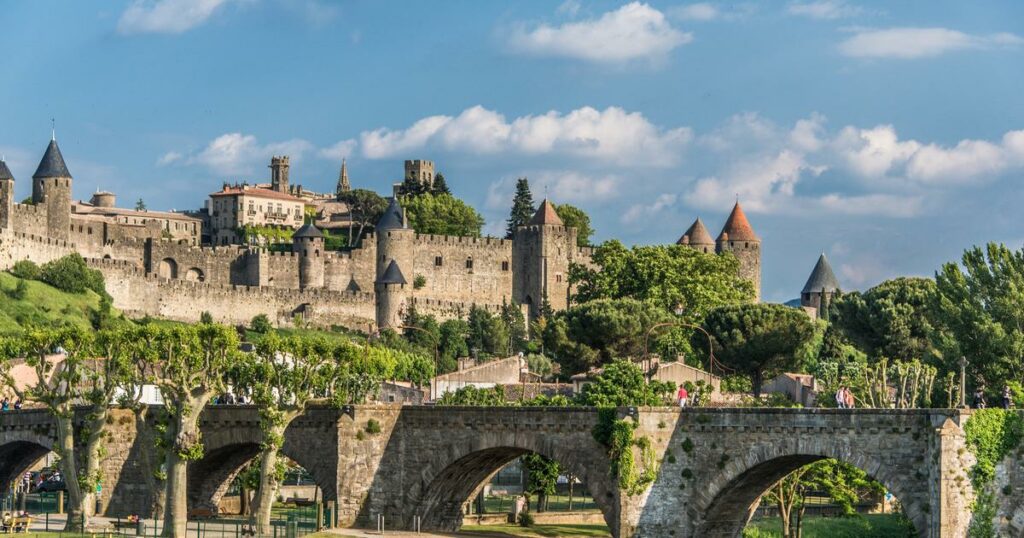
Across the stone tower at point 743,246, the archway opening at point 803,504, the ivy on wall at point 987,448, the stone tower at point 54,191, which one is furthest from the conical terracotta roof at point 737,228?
the ivy on wall at point 987,448

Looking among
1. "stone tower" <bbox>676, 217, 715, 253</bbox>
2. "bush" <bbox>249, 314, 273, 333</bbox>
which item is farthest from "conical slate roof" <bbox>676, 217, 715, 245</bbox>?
"bush" <bbox>249, 314, 273, 333</bbox>

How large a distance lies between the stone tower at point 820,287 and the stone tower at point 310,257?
3667 centimetres

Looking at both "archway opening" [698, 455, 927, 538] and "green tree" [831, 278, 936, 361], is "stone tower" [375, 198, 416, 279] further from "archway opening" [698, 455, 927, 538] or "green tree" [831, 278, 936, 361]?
"archway opening" [698, 455, 927, 538]

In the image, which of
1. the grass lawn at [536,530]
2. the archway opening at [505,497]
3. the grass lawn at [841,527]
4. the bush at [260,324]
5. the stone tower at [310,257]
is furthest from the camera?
the stone tower at [310,257]

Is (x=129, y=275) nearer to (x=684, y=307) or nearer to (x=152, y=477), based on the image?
(x=684, y=307)

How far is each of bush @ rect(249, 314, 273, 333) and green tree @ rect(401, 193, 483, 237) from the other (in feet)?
85.5

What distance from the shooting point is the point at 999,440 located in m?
44.7

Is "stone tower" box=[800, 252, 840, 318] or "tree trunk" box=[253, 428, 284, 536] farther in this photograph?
"stone tower" box=[800, 252, 840, 318]

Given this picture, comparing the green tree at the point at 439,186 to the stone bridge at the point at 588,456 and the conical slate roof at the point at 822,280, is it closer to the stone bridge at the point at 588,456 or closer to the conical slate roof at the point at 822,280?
the conical slate roof at the point at 822,280

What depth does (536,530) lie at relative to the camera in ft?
201

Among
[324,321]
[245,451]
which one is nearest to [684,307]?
[324,321]

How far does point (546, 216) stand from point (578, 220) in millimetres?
15023

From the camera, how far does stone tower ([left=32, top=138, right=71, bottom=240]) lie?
121 m

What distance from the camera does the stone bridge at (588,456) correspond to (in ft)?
149
